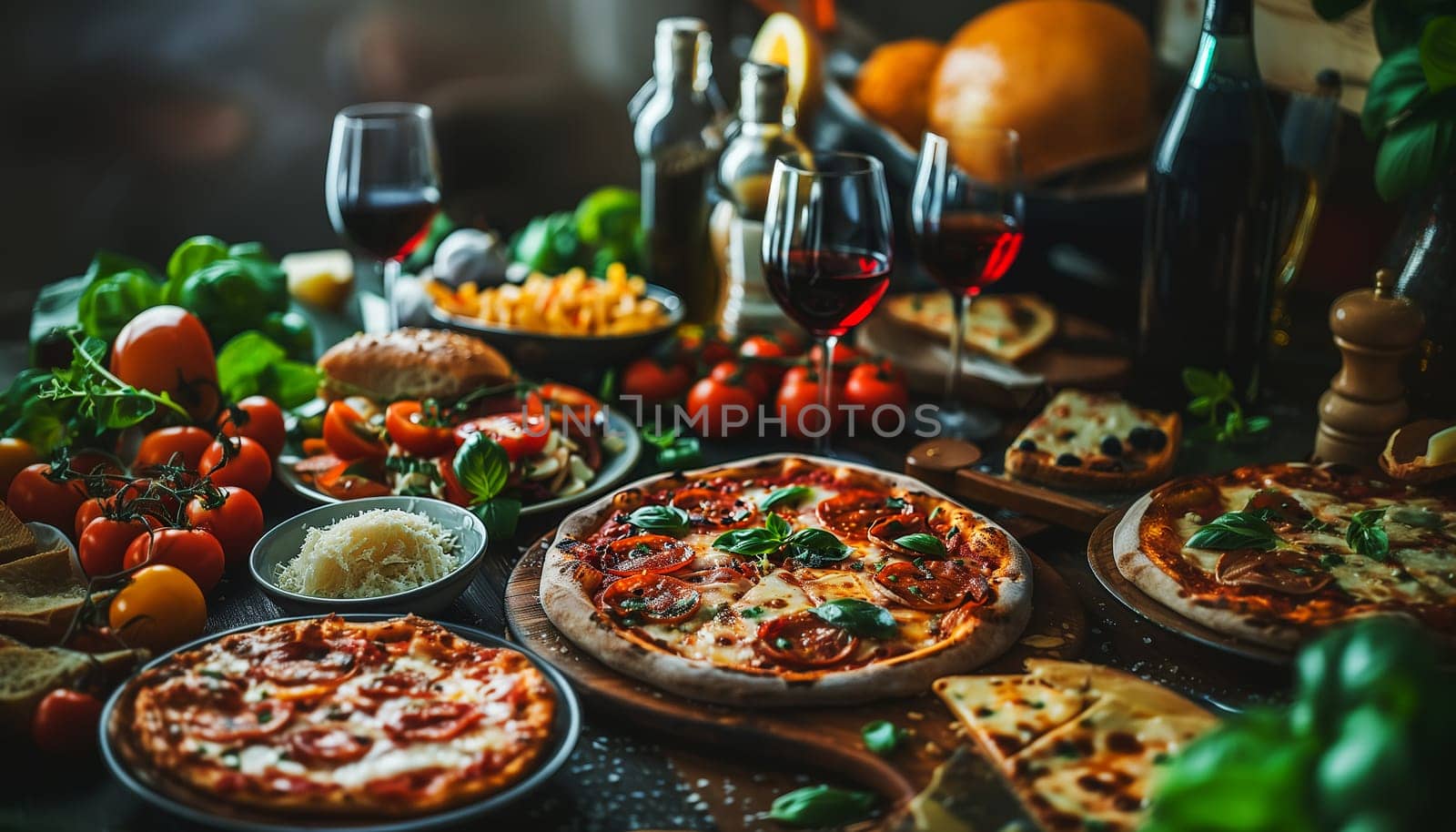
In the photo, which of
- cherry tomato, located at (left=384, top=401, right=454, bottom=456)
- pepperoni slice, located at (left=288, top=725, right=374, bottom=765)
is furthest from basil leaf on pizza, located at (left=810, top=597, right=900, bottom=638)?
cherry tomato, located at (left=384, top=401, right=454, bottom=456)

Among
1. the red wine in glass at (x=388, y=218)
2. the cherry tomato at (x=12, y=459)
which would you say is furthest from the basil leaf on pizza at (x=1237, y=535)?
the cherry tomato at (x=12, y=459)

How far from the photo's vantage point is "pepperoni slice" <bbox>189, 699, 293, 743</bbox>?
1.33 m

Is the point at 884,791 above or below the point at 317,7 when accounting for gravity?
below

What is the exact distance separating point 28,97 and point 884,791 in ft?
12.2

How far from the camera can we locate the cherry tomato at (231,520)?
1.81 m

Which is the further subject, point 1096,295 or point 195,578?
point 1096,295

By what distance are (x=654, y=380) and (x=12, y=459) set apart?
3.61 feet

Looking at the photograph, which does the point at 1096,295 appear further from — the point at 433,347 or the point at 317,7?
the point at 317,7

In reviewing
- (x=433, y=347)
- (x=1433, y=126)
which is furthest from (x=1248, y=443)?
(x=433, y=347)

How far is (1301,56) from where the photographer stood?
280 cm

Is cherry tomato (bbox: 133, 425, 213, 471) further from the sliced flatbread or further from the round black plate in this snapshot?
the sliced flatbread

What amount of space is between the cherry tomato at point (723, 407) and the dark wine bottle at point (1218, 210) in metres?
0.78

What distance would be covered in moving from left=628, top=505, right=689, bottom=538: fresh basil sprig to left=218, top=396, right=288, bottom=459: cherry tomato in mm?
649

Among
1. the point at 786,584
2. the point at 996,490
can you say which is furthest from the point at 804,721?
the point at 996,490
